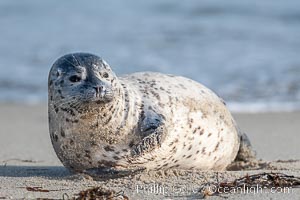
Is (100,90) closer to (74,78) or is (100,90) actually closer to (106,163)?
(74,78)

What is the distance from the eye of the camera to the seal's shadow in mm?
4889

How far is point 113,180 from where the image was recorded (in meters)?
4.52

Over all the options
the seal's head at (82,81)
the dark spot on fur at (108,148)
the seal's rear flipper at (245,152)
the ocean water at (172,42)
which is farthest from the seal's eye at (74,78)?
the ocean water at (172,42)

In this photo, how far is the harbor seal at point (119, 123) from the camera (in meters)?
4.46

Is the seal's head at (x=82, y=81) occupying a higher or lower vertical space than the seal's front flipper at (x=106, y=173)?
higher

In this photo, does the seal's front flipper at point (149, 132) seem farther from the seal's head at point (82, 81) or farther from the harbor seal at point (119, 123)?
the seal's head at point (82, 81)

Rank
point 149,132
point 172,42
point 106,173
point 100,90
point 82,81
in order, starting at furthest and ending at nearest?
point 172,42
point 149,132
point 106,173
point 82,81
point 100,90

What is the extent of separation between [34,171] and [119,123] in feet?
2.57

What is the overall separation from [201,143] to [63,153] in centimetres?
84

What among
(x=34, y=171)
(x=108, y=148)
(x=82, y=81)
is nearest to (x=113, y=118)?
(x=108, y=148)

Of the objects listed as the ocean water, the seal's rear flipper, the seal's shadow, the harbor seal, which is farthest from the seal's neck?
the ocean water

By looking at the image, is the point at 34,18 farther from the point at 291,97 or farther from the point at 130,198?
the point at 130,198

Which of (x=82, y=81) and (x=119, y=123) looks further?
(x=119, y=123)

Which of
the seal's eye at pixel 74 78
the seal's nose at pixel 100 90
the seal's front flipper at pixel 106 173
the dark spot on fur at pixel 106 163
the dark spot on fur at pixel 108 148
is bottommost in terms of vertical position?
the seal's front flipper at pixel 106 173
